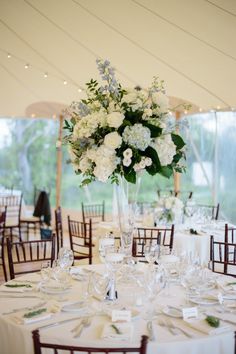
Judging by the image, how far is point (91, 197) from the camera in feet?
35.0

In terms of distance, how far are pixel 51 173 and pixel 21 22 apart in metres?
4.70

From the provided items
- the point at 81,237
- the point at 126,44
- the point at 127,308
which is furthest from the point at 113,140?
the point at 126,44

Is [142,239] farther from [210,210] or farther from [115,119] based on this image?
[210,210]

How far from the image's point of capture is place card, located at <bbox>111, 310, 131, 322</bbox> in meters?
2.39

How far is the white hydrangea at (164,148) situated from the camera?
294 centimetres

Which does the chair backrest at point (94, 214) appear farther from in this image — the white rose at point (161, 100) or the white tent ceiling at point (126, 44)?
the white rose at point (161, 100)

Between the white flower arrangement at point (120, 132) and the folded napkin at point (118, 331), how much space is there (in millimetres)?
954

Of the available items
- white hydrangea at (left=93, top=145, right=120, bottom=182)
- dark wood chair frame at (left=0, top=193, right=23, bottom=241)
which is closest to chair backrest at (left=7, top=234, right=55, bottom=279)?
white hydrangea at (left=93, top=145, right=120, bottom=182)

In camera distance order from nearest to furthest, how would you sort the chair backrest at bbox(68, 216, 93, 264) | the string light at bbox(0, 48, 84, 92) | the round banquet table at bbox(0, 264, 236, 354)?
the round banquet table at bbox(0, 264, 236, 354), the chair backrest at bbox(68, 216, 93, 264), the string light at bbox(0, 48, 84, 92)

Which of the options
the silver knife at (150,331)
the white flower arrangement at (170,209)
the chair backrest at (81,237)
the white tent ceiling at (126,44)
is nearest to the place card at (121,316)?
the silver knife at (150,331)

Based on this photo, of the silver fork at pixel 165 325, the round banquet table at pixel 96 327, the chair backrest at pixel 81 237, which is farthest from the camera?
the chair backrest at pixel 81 237

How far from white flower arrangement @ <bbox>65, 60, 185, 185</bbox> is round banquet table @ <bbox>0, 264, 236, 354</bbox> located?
785 millimetres

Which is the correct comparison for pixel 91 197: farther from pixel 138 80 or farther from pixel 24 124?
pixel 138 80

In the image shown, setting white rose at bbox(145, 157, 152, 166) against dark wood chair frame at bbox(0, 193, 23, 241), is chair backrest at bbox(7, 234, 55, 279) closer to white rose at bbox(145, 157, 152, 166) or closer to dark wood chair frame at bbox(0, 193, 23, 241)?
white rose at bbox(145, 157, 152, 166)
